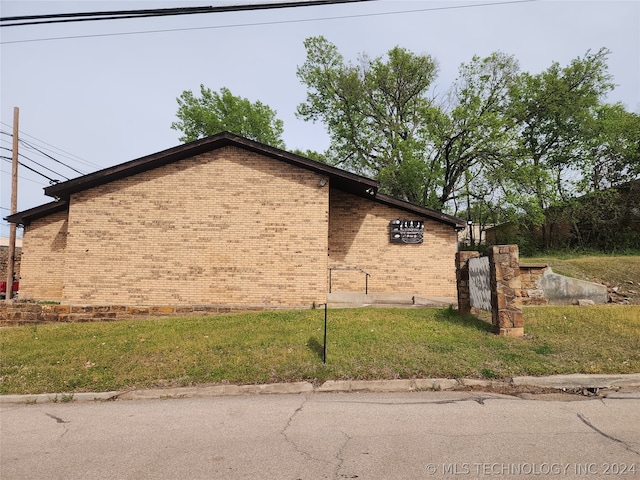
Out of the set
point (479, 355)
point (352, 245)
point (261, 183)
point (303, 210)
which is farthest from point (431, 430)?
point (352, 245)

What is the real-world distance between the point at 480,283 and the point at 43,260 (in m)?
16.9

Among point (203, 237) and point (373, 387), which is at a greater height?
point (203, 237)

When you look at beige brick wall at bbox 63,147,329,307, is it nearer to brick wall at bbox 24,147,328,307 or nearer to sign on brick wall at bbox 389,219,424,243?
brick wall at bbox 24,147,328,307

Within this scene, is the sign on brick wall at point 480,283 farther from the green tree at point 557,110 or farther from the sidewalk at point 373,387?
the green tree at point 557,110

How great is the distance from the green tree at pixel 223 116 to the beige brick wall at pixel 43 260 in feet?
62.1

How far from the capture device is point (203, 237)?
11.5 meters

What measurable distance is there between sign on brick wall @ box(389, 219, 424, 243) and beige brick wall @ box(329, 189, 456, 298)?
6.9 inches

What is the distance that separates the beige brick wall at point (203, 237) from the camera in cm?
1127

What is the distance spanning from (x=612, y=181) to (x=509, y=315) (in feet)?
82.0

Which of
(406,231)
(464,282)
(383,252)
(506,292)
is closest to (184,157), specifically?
(383,252)

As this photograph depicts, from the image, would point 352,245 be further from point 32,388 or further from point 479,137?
point 479,137

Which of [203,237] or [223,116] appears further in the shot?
[223,116]

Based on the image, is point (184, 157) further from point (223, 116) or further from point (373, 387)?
point (223, 116)

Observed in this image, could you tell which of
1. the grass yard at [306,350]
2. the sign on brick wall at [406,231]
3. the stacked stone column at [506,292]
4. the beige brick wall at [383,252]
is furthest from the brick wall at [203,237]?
the stacked stone column at [506,292]
